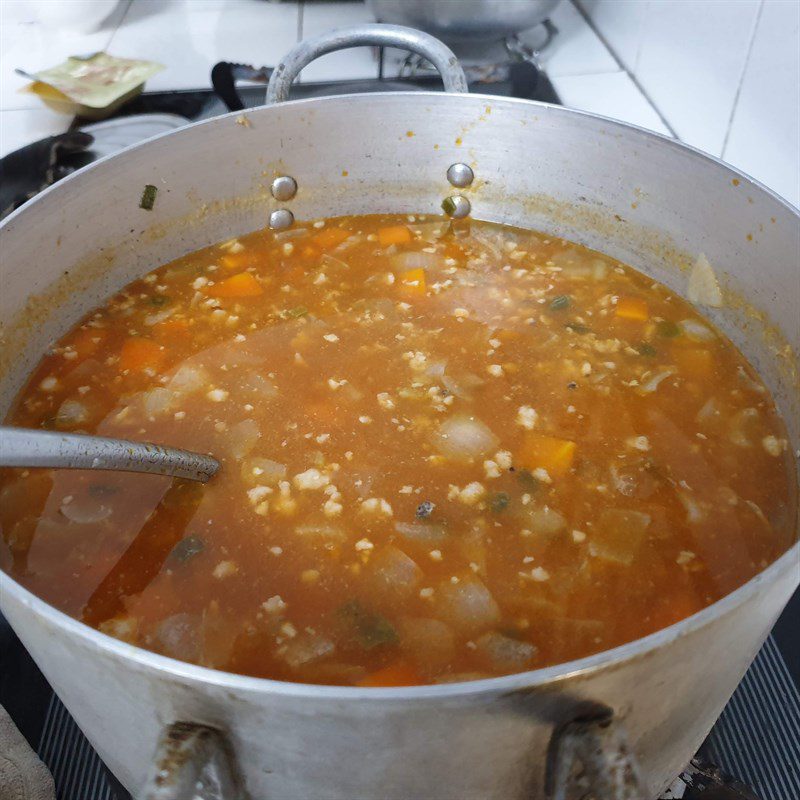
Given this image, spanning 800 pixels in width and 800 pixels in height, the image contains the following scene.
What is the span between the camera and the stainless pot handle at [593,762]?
0.69 metres

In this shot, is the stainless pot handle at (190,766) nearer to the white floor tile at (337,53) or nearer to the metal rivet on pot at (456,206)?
the metal rivet on pot at (456,206)

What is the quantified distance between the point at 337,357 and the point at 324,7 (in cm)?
227

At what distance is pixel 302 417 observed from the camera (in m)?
1.44

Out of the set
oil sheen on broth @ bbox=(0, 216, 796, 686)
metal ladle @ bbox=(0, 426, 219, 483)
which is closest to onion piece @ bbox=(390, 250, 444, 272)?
oil sheen on broth @ bbox=(0, 216, 796, 686)

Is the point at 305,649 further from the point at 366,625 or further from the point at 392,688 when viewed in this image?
the point at 392,688

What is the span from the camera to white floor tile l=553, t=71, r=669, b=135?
2443 mm

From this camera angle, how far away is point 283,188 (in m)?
1.87

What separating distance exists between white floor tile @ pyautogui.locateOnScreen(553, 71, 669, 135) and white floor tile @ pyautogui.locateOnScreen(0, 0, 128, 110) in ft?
5.69

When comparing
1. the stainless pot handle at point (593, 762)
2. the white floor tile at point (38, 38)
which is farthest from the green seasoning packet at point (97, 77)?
the stainless pot handle at point (593, 762)

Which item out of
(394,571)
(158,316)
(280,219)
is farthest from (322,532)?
(280,219)

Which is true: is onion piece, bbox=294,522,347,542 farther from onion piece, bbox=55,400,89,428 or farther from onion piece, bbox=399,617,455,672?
onion piece, bbox=55,400,89,428

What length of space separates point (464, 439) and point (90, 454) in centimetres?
65

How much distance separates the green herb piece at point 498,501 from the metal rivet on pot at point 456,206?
2.88ft

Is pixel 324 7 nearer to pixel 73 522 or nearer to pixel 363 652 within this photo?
pixel 73 522
